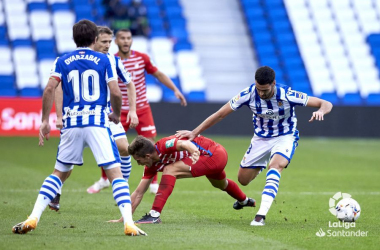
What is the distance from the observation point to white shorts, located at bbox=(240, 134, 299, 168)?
7883mm

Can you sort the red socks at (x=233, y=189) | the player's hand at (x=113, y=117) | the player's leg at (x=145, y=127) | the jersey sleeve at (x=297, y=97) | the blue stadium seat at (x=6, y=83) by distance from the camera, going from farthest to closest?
the blue stadium seat at (x=6, y=83) → the player's leg at (x=145, y=127) → the red socks at (x=233, y=189) → the jersey sleeve at (x=297, y=97) → the player's hand at (x=113, y=117)

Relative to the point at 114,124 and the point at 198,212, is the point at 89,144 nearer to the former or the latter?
the point at 198,212

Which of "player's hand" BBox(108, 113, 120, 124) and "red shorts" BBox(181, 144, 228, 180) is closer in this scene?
"player's hand" BBox(108, 113, 120, 124)

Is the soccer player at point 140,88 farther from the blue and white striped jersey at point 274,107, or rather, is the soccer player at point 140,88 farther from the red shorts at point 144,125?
the blue and white striped jersey at point 274,107

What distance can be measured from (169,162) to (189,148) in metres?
0.66

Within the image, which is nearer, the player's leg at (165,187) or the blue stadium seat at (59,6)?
the player's leg at (165,187)

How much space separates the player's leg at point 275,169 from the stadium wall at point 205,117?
11.3 metres

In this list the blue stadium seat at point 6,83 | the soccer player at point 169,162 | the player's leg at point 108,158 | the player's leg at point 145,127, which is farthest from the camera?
the blue stadium seat at point 6,83

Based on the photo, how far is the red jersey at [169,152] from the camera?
7.33 m

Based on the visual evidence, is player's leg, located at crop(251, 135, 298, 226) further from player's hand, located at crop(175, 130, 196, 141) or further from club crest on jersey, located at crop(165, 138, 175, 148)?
club crest on jersey, located at crop(165, 138, 175, 148)

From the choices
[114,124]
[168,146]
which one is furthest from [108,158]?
[114,124]

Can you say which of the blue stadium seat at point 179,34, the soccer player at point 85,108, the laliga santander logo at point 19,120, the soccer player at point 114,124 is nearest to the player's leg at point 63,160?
the soccer player at point 85,108

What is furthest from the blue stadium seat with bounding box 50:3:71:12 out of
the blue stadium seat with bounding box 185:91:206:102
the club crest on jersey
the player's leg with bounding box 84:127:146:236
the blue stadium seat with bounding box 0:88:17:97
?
the player's leg with bounding box 84:127:146:236

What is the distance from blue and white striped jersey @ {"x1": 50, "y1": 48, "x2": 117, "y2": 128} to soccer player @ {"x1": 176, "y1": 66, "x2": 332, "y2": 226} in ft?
4.44
